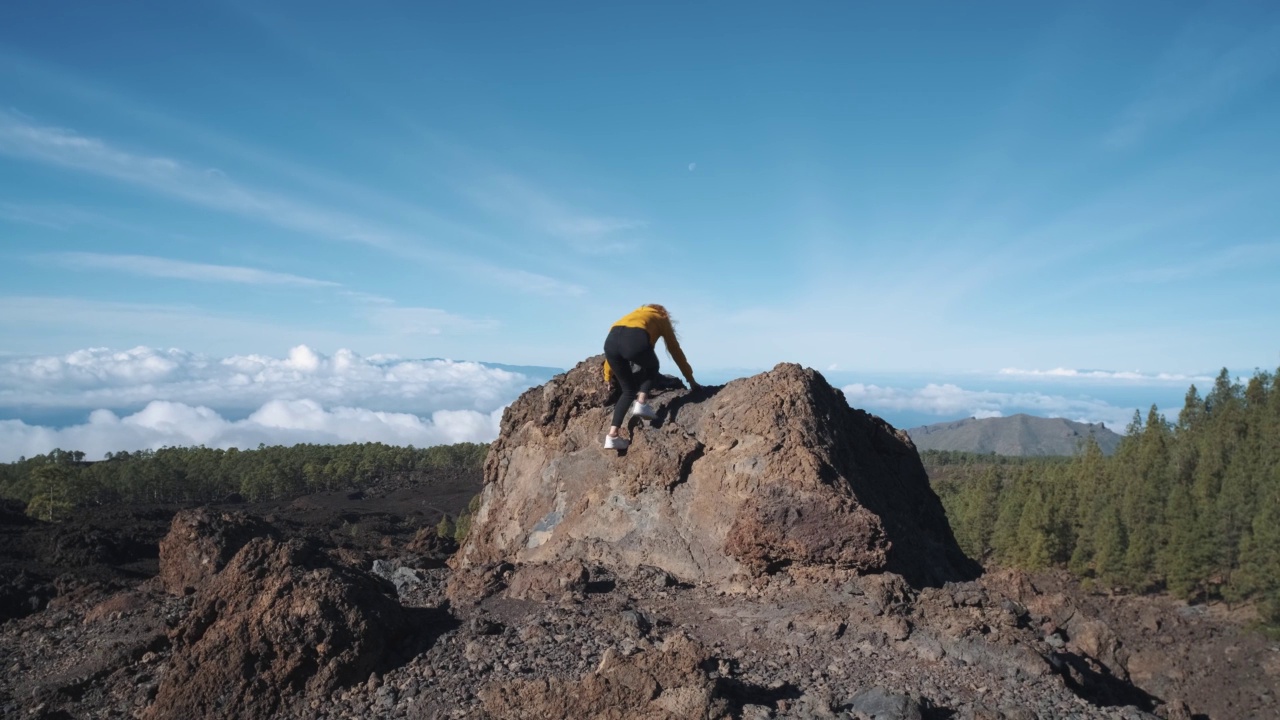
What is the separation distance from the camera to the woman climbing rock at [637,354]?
955cm

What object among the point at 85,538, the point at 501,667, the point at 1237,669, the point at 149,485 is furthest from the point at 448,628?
the point at 149,485

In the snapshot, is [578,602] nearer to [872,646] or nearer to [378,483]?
[872,646]

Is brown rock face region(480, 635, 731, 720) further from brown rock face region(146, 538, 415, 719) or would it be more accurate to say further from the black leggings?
the black leggings

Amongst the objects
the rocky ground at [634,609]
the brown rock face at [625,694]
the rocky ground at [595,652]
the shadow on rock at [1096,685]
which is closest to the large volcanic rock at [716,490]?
the rocky ground at [634,609]

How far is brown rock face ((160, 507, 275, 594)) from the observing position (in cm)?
991

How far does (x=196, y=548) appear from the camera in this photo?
396 inches

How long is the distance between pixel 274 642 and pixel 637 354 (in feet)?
16.9

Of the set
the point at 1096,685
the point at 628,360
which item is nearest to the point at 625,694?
the point at 1096,685

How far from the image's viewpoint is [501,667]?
6.25m

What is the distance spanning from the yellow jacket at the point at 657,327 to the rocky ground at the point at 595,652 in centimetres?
287

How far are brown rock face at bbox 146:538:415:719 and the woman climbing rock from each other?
3.83m

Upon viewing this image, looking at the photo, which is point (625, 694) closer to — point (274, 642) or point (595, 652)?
point (595, 652)

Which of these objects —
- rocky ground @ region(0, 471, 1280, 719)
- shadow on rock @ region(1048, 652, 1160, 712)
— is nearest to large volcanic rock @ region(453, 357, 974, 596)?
rocky ground @ region(0, 471, 1280, 719)

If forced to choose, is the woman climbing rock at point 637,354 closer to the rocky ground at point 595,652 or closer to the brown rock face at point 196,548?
the rocky ground at point 595,652
